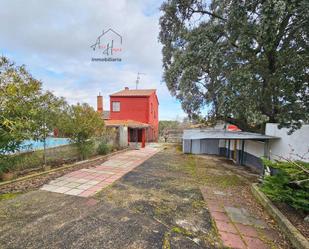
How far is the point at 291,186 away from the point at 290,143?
317 centimetres

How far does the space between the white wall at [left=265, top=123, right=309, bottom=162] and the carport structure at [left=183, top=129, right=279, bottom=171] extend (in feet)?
1.21

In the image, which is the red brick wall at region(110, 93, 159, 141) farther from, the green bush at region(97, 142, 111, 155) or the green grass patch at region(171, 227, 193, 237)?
the green grass patch at region(171, 227, 193, 237)

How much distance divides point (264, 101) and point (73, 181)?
305 inches

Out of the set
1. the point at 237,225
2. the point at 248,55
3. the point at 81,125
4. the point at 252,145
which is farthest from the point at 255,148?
the point at 81,125

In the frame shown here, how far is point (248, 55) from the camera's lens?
633cm

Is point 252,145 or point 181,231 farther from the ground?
point 252,145

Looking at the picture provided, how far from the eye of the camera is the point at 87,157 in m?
10.1

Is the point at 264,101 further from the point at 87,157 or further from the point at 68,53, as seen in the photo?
the point at 68,53

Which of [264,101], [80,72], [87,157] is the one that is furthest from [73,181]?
[80,72]

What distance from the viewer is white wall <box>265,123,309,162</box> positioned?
5.75 meters

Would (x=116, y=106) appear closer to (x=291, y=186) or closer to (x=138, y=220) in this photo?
(x=138, y=220)

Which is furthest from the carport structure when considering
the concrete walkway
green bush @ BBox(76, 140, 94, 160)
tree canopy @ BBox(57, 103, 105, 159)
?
green bush @ BBox(76, 140, 94, 160)

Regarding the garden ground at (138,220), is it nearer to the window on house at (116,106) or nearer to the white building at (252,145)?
the white building at (252,145)

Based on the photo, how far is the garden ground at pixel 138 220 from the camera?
121 inches
